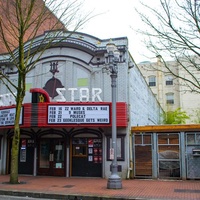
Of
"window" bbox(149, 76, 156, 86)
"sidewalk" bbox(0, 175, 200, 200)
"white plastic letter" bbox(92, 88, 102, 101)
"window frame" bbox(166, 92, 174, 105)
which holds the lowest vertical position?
"sidewalk" bbox(0, 175, 200, 200)

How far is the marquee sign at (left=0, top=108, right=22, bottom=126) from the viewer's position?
1767 cm

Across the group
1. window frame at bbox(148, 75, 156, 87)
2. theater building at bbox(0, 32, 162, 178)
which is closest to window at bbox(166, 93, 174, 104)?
window frame at bbox(148, 75, 156, 87)

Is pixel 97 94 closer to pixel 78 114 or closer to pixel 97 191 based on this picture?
pixel 78 114

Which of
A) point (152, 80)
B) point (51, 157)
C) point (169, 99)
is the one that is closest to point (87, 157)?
point (51, 157)

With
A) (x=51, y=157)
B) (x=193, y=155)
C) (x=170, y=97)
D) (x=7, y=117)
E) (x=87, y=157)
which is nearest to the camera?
(x=193, y=155)

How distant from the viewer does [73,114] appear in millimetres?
16812

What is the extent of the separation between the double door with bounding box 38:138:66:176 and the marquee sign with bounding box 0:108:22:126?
2246 millimetres

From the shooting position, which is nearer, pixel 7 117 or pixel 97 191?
pixel 97 191

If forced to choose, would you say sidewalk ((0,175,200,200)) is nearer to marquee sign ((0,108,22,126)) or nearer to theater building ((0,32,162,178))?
theater building ((0,32,162,178))

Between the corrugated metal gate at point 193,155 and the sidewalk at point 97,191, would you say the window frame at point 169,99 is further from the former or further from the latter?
the sidewalk at point 97,191

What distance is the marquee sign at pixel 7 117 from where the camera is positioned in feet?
58.0

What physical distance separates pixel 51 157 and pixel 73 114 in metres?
3.25

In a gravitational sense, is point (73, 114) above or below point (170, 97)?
below

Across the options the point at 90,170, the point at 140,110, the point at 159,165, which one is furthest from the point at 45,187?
the point at 140,110
